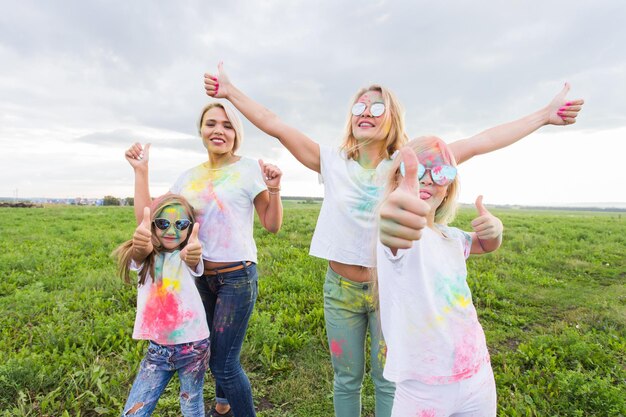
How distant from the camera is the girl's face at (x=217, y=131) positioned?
3.03m

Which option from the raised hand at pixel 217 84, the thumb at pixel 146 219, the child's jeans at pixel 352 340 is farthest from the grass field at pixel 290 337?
the raised hand at pixel 217 84

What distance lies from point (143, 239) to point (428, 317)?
1.85 metres

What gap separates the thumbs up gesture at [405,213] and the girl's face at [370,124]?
117cm

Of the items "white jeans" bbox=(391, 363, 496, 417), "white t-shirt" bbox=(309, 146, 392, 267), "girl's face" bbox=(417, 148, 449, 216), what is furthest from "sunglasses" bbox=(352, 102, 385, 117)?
"white jeans" bbox=(391, 363, 496, 417)

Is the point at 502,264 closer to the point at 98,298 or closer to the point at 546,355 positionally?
the point at 546,355

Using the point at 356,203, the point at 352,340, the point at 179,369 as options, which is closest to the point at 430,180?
the point at 356,203

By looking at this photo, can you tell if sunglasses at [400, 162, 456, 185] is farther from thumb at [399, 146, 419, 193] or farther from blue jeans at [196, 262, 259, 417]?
blue jeans at [196, 262, 259, 417]

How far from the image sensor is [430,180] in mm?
1760

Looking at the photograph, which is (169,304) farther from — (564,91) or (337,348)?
(564,91)

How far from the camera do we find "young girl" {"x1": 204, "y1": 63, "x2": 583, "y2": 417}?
8.12 feet

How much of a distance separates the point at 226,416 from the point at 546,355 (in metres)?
3.58

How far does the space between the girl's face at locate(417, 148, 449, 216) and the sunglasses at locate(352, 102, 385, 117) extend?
850mm

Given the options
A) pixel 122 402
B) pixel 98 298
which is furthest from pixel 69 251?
pixel 122 402

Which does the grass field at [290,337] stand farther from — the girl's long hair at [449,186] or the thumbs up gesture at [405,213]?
the thumbs up gesture at [405,213]
